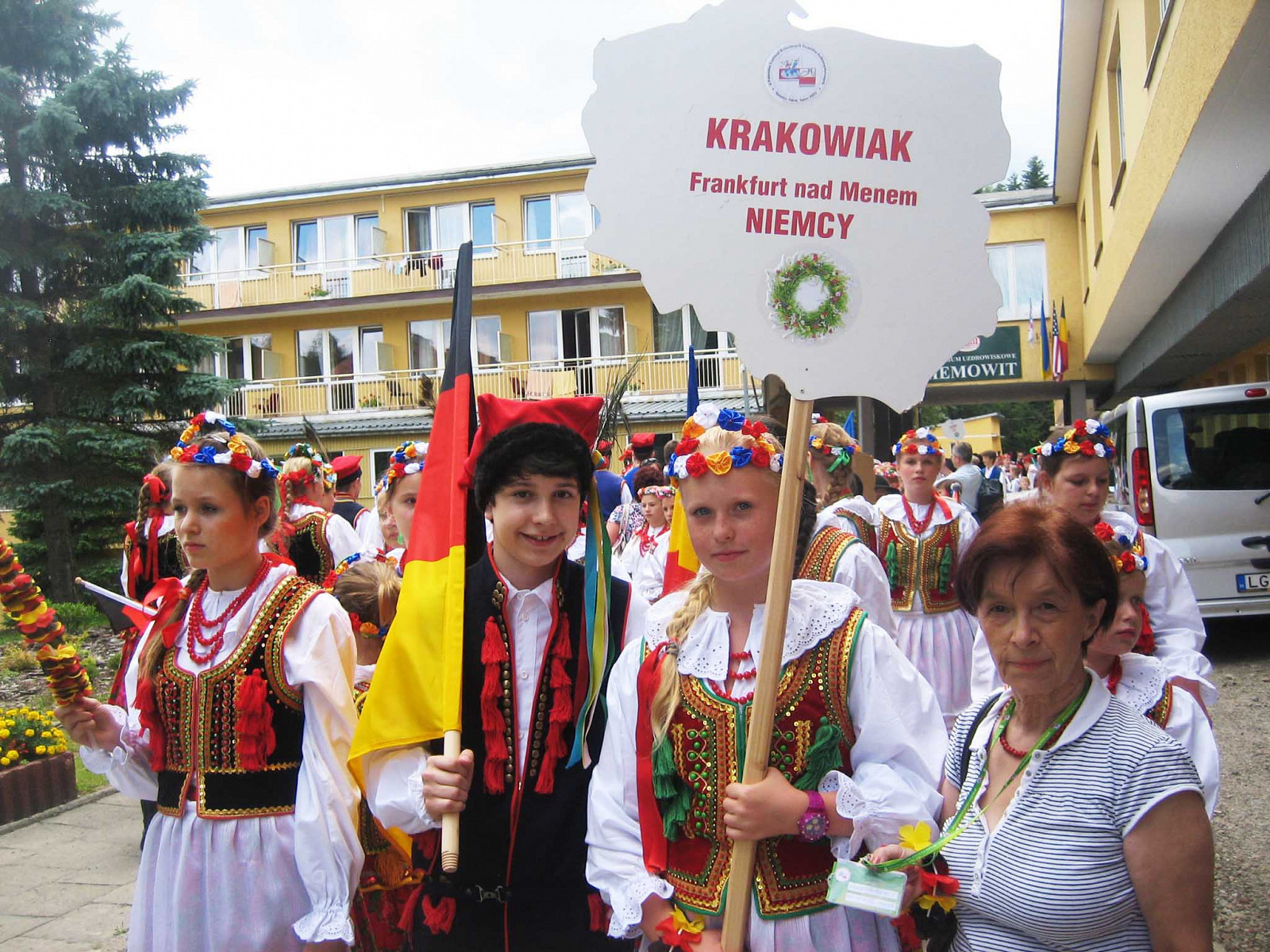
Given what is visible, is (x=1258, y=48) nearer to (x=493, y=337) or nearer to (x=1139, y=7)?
(x=1139, y=7)

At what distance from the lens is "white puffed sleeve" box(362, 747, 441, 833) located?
240cm

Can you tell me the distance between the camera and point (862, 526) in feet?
18.8

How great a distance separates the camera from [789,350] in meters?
2.01

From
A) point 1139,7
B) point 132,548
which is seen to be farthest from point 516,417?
point 1139,7

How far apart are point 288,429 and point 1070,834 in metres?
26.1

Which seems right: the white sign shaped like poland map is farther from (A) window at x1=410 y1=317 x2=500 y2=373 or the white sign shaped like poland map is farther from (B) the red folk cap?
(A) window at x1=410 y1=317 x2=500 y2=373

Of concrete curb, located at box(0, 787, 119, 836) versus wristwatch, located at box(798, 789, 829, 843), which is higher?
wristwatch, located at box(798, 789, 829, 843)

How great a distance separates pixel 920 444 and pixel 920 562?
845 millimetres

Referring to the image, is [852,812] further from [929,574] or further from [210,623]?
[929,574]

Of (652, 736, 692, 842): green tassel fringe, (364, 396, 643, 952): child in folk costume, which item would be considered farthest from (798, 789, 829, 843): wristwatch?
(364, 396, 643, 952): child in folk costume

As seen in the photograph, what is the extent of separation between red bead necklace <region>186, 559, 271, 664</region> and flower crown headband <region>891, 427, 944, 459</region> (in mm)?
4644

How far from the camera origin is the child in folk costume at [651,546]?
6.27m

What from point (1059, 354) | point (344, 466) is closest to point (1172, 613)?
point (344, 466)

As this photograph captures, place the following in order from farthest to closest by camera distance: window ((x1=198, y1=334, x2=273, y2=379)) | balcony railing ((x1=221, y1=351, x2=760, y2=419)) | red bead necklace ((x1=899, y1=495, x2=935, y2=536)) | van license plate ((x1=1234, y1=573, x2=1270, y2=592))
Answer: window ((x1=198, y1=334, x2=273, y2=379)), balcony railing ((x1=221, y1=351, x2=760, y2=419)), van license plate ((x1=1234, y1=573, x2=1270, y2=592)), red bead necklace ((x1=899, y1=495, x2=935, y2=536))
